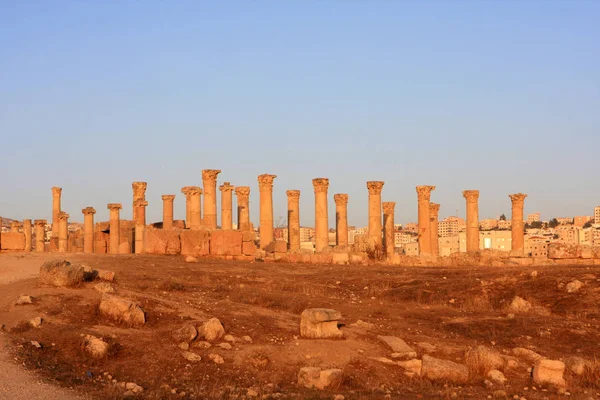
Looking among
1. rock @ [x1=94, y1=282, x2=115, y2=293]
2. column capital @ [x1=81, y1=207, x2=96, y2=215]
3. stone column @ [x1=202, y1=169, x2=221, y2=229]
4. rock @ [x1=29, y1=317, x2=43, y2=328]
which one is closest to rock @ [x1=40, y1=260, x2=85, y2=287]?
rock @ [x1=94, y1=282, x2=115, y2=293]

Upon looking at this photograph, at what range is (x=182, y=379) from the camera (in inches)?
530

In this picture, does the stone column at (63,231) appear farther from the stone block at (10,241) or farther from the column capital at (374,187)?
the column capital at (374,187)

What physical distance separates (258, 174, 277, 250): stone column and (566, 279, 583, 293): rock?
23948 millimetres

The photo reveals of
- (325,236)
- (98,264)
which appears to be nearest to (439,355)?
(98,264)

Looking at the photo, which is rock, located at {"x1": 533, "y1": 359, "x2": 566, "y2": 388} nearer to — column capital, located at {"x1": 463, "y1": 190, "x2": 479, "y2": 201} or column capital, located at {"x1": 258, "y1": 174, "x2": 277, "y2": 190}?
column capital, located at {"x1": 258, "y1": 174, "x2": 277, "y2": 190}

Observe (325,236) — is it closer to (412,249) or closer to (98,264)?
(98,264)

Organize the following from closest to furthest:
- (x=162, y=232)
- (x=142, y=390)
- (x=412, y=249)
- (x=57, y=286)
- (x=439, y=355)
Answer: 1. (x=142, y=390)
2. (x=439, y=355)
3. (x=57, y=286)
4. (x=162, y=232)
5. (x=412, y=249)

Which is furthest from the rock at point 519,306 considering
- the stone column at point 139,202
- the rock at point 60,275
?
the stone column at point 139,202

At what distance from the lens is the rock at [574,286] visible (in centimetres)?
2231

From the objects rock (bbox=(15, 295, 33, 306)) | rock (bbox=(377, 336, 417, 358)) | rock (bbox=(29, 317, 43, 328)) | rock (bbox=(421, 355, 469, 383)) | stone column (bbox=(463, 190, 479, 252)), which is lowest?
rock (bbox=(421, 355, 469, 383))

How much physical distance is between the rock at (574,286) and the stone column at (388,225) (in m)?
25.3

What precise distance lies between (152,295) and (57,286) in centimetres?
226

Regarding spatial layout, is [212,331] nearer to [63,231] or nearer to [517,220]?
[517,220]

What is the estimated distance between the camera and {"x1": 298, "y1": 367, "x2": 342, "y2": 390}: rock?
44.6 feet
